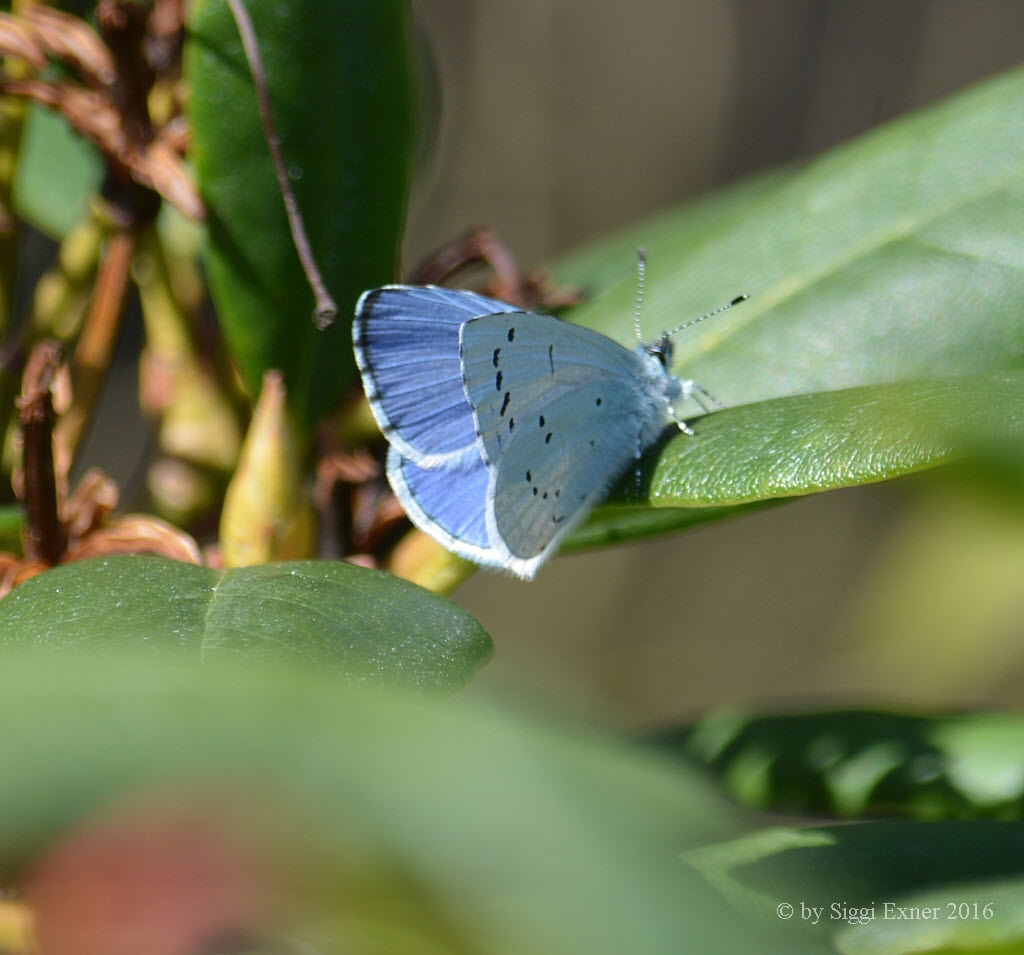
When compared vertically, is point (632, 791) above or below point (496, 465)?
above

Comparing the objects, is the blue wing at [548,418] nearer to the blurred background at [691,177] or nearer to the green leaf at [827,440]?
the green leaf at [827,440]

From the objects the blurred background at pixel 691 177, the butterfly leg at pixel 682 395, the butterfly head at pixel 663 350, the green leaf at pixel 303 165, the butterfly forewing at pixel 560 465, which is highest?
the green leaf at pixel 303 165

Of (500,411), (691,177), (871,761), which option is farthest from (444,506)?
(691,177)

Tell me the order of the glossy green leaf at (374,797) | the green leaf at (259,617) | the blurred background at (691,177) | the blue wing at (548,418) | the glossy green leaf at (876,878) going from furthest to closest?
the blurred background at (691,177), the blue wing at (548,418), the glossy green leaf at (876,878), the green leaf at (259,617), the glossy green leaf at (374,797)

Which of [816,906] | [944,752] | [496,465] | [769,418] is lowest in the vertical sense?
[944,752]

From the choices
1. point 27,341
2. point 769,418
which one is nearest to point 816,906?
point 769,418

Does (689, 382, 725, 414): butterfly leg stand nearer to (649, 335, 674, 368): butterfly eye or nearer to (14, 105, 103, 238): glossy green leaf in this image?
(649, 335, 674, 368): butterfly eye

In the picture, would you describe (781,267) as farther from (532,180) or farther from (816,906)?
(532,180)

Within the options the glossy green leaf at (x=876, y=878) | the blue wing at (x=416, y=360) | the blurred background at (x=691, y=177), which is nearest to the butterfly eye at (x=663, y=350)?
the blue wing at (x=416, y=360)
